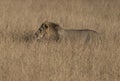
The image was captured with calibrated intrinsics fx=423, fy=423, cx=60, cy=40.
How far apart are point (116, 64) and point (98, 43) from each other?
1499 millimetres

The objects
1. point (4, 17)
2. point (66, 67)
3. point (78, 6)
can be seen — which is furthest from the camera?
point (78, 6)

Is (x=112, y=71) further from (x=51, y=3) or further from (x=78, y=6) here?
(x=51, y=3)

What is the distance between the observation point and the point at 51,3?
51.1ft

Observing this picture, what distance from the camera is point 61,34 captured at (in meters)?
9.35

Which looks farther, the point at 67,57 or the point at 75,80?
the point at 67,57

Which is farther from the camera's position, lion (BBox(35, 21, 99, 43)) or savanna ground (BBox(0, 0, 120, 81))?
lion (BBox(35, 21, 99, 43))

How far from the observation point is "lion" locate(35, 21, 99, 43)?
909 centimetres

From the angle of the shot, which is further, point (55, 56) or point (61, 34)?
point (61, 34)

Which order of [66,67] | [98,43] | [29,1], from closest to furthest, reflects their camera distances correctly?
[66,67] → [98,43] → [29,1]

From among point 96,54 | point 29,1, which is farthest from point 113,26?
point 29,1

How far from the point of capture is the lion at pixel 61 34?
29.8ft

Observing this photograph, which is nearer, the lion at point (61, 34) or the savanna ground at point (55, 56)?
the savanna ground at point (55, 56)

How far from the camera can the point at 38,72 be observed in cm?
613

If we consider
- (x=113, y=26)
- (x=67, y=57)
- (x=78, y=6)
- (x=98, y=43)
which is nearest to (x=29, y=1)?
(x=78, y=6)
